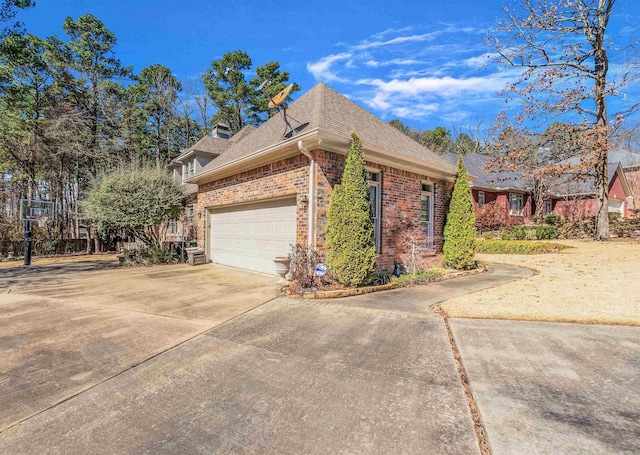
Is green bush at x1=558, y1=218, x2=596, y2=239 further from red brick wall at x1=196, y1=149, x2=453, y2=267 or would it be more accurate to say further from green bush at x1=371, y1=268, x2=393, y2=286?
green bush at x1=371, y1=268, x2=393, y2=286

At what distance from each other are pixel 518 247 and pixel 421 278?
350 inches

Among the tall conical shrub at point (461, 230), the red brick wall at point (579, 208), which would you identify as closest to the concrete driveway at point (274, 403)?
the tall conical shrub at point (461, 230)

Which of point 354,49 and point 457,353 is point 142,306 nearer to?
point 457,353

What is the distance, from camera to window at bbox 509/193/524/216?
22625mm

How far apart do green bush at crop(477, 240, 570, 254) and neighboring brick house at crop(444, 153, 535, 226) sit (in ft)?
18.3

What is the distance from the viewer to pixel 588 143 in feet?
47.2

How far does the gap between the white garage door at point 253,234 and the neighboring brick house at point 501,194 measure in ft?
53.2

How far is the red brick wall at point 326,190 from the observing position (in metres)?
7.11

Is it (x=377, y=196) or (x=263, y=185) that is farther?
(x=263, y=185)

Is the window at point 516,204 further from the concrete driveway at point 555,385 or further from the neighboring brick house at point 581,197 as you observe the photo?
the concrete driveway at point 555,385

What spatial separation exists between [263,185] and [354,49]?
7066 mm

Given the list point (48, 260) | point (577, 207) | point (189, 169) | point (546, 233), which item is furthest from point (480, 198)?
point (48, 260)

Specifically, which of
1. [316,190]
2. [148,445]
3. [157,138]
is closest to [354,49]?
[316,190]

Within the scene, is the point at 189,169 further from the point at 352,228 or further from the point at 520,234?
the point at 520,234
